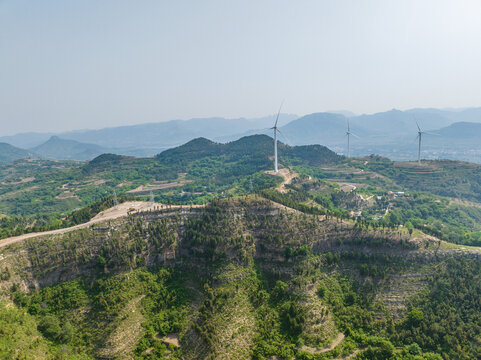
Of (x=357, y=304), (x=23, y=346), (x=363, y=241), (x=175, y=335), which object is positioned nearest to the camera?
(x=23, y=346)

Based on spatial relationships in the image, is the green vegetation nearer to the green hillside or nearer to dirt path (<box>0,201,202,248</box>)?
the green hillside

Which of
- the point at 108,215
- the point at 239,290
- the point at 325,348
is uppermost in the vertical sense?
the point at 108,215

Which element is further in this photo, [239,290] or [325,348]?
[239,290]

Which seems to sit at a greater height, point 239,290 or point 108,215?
point 108,215

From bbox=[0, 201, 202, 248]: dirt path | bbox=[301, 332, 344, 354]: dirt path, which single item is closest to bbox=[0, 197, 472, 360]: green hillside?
bbox=[301, 332, 344, 354]: dirt path

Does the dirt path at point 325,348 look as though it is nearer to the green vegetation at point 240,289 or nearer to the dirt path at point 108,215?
the green vegetation at point 240,289

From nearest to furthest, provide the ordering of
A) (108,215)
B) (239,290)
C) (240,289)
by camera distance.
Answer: (239,290) < (240,289) < (108,215)

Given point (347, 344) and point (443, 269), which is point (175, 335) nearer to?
point (347, 344)

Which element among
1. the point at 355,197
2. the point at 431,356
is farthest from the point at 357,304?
the point at 355,197

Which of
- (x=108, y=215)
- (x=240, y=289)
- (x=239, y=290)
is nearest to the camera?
(x=239, y=290)

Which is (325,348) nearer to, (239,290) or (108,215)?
(239,290)

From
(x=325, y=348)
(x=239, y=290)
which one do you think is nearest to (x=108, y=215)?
(x=239, y=290)
